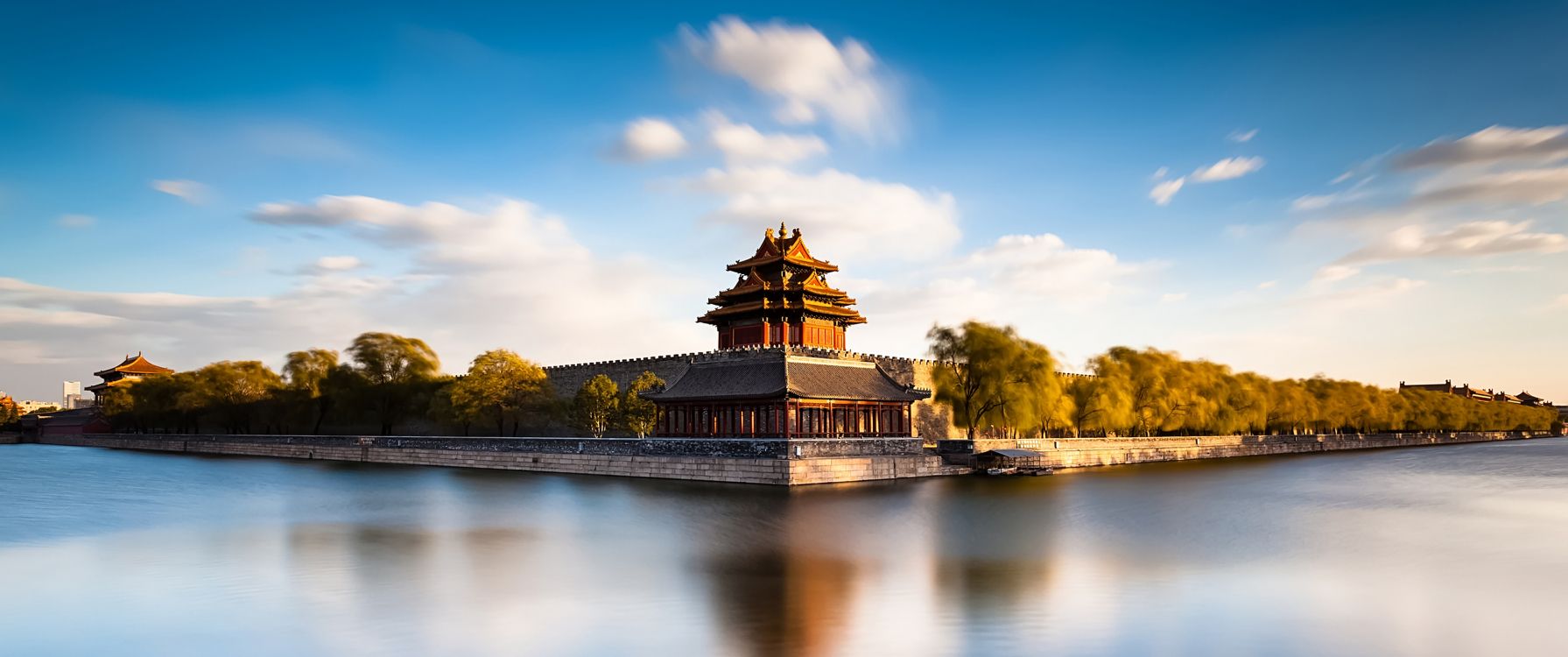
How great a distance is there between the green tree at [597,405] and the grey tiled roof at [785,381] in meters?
5.45

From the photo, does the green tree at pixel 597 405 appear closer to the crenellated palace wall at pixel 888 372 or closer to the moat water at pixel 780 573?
the crenellated palace wall at pixel 888 372

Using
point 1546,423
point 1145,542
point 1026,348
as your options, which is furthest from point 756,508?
point 1546,423

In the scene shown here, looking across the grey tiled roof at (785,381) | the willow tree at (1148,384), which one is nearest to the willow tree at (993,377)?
the grey tiled roof at (785,381)

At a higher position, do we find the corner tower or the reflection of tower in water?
the corner tower

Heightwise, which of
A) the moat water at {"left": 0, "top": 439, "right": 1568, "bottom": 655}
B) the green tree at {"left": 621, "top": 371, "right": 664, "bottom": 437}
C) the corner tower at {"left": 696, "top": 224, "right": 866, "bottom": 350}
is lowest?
the moat water at {"left": 0, "top": 439, "right": 1568, "bottom": 655}

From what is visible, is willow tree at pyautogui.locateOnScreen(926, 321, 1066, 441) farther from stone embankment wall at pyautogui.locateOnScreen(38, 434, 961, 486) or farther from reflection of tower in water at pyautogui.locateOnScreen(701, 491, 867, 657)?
reflection of tower in water at pyautogui.locateOnScreen(701, 491, 867, 657)

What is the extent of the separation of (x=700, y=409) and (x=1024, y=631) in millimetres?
28475

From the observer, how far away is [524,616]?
12.8 meters

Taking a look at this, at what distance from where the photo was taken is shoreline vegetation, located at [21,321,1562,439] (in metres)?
44.2

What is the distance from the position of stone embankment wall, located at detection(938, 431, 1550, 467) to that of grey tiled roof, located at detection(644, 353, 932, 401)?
3892mm

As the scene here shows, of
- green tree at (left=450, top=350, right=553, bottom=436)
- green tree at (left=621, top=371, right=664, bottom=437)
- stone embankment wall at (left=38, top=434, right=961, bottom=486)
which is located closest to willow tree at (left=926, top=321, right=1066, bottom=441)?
stone embankment wall at (left=38, top=434, right=961, bottom=486)

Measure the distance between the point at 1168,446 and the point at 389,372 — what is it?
47.5m

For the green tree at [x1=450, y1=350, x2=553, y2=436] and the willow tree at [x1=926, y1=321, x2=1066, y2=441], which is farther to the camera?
the green tree at [x1=450, y1=350, x2=553, y2=436]

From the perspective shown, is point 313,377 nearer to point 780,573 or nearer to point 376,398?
point 376,398
